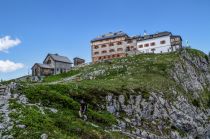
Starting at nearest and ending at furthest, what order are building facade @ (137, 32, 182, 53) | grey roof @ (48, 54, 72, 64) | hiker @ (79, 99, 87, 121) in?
hiker @ (79, 99, 87, 121)
building facade @ (137, 32, 182, 53)
grey roof @ (48, 54, 72, 64)

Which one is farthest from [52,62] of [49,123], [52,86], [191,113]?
[49,123]

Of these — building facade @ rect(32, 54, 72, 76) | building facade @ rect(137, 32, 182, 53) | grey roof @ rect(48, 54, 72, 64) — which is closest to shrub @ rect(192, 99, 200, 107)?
building facade @ rect(137, 32, 182, 53)

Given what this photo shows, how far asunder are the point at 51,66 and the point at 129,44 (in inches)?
1409

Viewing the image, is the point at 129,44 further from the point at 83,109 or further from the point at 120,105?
the point at 83,109

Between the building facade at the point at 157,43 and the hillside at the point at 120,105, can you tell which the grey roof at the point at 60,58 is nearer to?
the building facade at the point at 157,43

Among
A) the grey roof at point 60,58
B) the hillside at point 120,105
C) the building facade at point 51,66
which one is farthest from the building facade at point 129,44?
the hillside at point 120,105

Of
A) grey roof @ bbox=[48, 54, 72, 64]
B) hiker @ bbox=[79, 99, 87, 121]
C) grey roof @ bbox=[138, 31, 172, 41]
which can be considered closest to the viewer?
hiker @ bbox=[79, 99, 87, 121]

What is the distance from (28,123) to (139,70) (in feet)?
177

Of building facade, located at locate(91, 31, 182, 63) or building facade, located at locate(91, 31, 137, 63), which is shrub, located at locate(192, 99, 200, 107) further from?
building facade, located at locate(91, 31, 137, 63)

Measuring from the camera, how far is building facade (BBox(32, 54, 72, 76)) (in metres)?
117

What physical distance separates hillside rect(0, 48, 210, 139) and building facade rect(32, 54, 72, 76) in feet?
118

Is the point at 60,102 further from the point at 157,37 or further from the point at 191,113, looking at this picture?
the point at 157,37

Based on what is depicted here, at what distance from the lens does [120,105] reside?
1941 inches

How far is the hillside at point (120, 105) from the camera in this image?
2938cm
